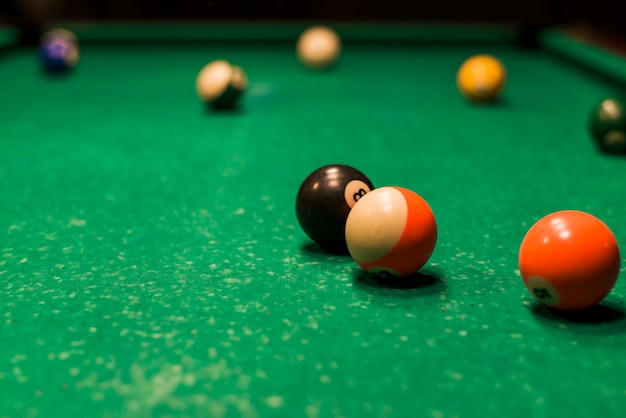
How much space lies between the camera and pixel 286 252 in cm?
242

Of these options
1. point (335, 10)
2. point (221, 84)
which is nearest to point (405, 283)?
point (221, 84)

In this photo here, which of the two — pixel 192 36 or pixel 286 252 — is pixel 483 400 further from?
pixel 192 36

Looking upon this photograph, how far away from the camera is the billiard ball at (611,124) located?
3574mm

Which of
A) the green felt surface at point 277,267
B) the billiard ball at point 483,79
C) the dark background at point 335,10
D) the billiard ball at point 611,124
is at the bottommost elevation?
the green felt surface at point 277,267

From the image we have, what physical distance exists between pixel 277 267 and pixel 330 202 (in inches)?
10.0

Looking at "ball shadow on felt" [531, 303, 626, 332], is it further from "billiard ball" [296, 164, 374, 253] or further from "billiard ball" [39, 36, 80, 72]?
"billiard ball" [39, 36, 80, 72]

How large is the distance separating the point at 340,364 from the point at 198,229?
1.10m

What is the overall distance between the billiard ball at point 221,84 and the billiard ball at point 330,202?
7.53 ft

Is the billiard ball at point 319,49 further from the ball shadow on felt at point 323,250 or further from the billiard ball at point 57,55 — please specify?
the ball shadow on felt at point 323,250

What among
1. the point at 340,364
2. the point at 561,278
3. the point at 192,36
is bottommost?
the point at 340,364

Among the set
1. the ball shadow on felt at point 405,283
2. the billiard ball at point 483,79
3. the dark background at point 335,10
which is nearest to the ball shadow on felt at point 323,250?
the ball shadow on felt at point 405,283

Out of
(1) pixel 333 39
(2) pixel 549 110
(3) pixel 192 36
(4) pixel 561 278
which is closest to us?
(4) pixel 561 278

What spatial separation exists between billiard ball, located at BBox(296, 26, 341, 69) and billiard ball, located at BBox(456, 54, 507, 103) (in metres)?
1.40

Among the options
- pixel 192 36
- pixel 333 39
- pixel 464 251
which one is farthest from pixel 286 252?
pixel 192 36
